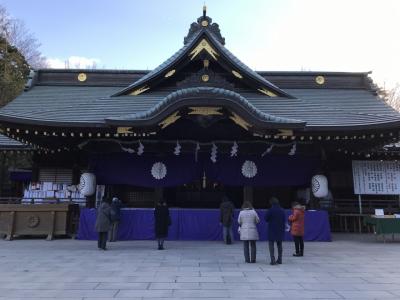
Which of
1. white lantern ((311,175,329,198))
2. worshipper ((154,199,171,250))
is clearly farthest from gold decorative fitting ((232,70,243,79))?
worshipper ((154,199,171,250))

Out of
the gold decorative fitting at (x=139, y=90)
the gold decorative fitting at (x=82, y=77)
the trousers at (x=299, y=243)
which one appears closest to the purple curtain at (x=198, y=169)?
the gold decorative fitting at (x=139, y=90)

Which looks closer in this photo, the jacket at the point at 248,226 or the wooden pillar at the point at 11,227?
the jacket at the point at 248,226

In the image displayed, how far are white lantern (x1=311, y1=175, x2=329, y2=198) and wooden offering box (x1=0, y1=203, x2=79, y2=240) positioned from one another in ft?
27.5

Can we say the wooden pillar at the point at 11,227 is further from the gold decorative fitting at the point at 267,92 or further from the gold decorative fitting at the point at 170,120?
the gold decorative fitting at the point at 267,92

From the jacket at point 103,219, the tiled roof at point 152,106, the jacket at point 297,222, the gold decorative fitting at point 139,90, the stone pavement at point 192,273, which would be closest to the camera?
the stone pavement at point 192,273

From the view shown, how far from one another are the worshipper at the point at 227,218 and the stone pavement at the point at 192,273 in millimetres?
560

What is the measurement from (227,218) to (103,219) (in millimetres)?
3613

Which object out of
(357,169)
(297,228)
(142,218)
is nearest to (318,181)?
(357,169)

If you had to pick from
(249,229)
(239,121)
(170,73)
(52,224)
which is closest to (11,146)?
(52,224)

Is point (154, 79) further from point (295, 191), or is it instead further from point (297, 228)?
point (297, 228)

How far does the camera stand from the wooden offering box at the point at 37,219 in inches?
492

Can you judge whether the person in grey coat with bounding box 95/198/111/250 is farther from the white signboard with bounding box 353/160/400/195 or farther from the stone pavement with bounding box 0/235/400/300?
the white signboard with bounding box 353/160/400/195

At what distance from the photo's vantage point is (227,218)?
1112 cm

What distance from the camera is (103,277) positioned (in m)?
6.77
